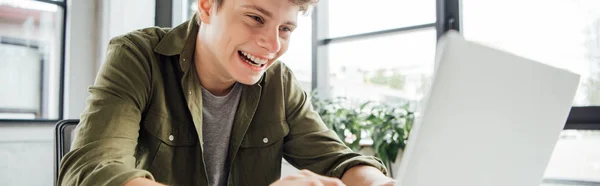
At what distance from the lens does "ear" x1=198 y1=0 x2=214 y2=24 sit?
110 cm

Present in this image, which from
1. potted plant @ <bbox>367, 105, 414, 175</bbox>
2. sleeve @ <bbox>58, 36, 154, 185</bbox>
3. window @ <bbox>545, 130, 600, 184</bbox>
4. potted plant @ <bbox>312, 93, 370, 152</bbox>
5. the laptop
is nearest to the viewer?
the laptop

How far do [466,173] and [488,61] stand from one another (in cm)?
11

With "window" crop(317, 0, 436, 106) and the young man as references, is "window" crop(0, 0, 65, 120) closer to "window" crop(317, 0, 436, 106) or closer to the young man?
"window" crop(317, 0, 436, 106)

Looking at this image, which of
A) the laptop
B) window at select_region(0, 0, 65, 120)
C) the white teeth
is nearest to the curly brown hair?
the white teeth

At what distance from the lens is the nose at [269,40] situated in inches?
40.0

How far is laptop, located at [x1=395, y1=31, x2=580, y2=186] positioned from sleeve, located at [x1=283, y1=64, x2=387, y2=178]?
20.7 inches

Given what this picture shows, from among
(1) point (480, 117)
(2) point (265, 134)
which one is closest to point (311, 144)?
(2) point (265, 134)

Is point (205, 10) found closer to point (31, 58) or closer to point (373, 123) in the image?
point (373, 123)

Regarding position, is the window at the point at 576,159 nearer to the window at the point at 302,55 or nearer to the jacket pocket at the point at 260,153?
the jacket pocket at the point at 260,153

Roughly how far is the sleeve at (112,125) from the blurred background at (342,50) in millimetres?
941

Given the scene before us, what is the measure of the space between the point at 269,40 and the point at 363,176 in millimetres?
335

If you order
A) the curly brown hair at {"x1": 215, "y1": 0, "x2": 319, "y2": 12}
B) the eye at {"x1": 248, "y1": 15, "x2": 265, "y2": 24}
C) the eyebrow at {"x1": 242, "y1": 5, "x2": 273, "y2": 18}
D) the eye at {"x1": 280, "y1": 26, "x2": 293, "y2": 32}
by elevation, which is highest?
the curly brown hair at {"x1": 215, "y1": 0, "x2": 319, "y2": 12}

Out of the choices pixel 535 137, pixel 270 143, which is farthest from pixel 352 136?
pixel 535 137

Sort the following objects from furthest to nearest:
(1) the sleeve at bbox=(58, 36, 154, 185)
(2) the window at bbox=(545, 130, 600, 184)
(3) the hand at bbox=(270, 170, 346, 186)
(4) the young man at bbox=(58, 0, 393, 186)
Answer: (2) the window at bbox=(545, 130, 600, 184) → (4) the young man at bbox=(58, 0, 393, 186) → (1) the sleeve at bbox=(58, 36, 154, 185) → (3) the hand at bbox=(270, 170, 346, 186)
